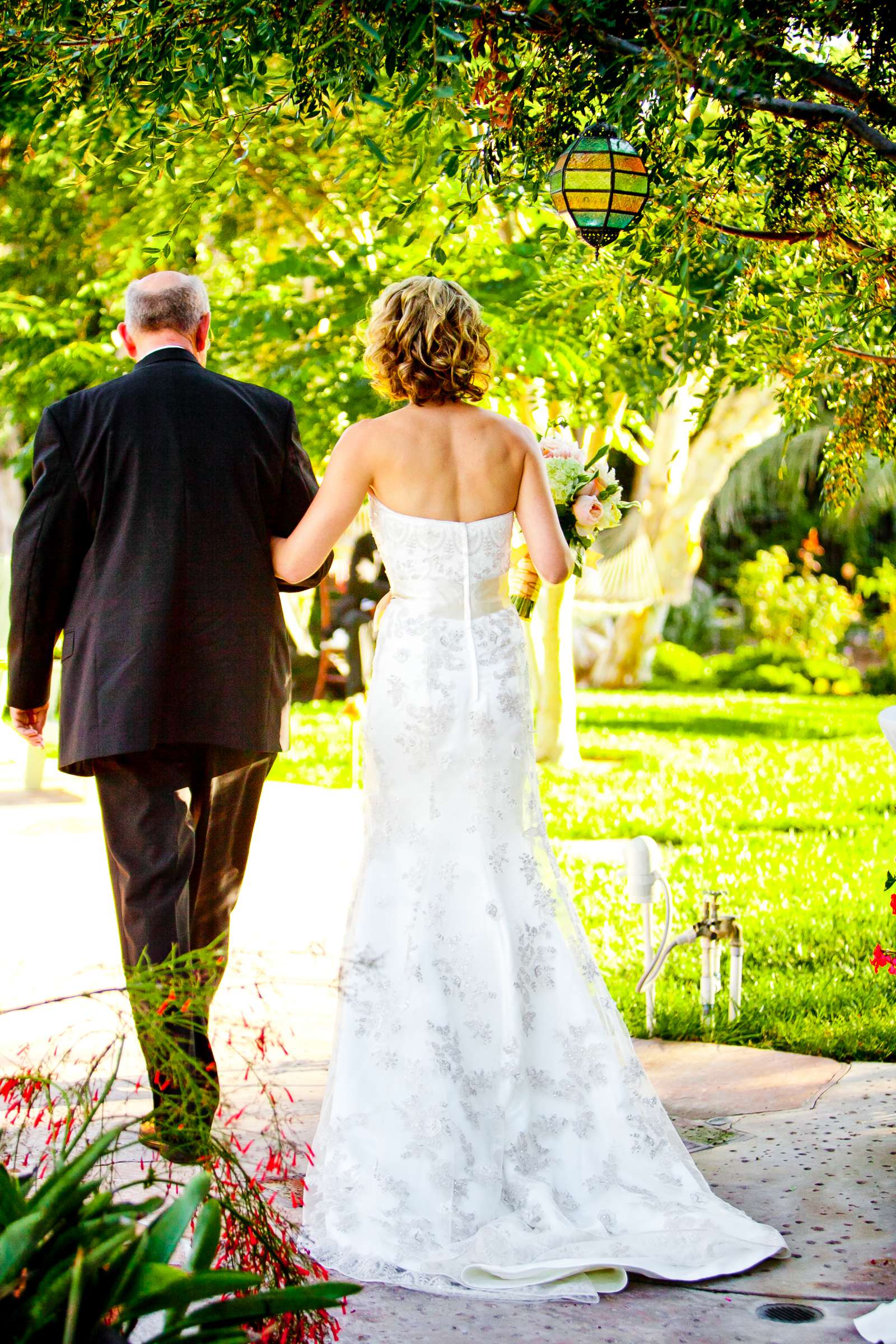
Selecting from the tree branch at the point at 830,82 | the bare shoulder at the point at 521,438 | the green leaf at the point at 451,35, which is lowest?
the bare shoulder at the point at 521,438

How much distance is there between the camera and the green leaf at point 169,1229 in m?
1.76

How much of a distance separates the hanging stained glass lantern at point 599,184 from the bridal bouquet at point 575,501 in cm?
78

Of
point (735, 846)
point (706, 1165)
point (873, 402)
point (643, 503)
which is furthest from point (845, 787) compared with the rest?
point (643, 503)

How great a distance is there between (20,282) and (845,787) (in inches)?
338

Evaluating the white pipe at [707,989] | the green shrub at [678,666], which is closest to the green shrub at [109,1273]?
the white pipe at [707,989]

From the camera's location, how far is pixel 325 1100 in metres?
3.55

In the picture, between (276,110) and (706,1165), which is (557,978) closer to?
(706,1165)

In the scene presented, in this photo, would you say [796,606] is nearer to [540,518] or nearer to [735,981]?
[735,981]

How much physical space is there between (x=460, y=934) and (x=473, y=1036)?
25cm

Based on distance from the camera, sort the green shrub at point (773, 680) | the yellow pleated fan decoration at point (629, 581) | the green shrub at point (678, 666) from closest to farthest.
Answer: the yellow pleated fan decoration at point (629, 581) < the green shrub at point (773, 680) < the green shrub at point (678, 666)

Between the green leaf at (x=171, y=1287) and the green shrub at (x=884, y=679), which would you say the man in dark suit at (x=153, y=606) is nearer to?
the green leaf at (x=171, y=1287)

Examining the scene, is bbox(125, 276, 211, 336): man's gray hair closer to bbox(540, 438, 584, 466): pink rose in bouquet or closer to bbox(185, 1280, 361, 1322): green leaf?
bbox(540, 438, 584, 466): pink rose in bouquet

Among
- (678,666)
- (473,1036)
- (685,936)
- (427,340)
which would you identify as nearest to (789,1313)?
(473,1036)

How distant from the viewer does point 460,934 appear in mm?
3576
